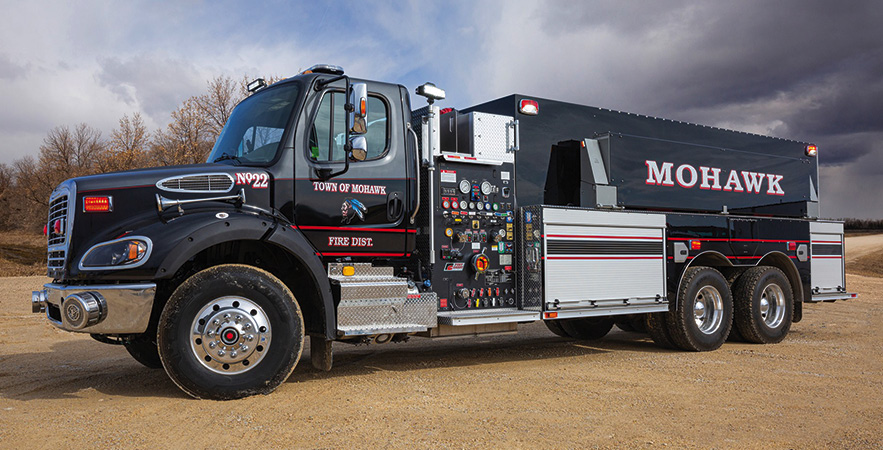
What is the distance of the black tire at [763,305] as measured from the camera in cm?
992

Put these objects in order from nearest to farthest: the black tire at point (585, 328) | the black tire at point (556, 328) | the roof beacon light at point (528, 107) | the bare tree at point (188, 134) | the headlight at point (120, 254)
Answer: the headlight at point (120, 254) → the roof beacon light at point (528, 107) → the black tire at point (585, 328) → the black tire at point (556, 328) → the bare tree at point (188, 134)

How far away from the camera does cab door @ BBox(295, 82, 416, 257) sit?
6441 millimetres

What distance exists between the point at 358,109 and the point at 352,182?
31.6 inches

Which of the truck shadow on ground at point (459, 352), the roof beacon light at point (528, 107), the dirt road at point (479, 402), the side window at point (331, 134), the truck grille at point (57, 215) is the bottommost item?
the truck shadow on ground at point (459, 352)

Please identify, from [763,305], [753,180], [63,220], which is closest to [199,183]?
[63,220]

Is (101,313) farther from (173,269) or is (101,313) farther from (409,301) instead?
(409,301)

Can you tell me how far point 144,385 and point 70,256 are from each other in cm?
156

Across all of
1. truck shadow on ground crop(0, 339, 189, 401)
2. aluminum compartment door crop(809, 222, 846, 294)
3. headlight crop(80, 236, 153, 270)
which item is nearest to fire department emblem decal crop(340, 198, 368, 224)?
headlight crop(80, 236, 153, 270)

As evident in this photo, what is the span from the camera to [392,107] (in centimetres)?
704

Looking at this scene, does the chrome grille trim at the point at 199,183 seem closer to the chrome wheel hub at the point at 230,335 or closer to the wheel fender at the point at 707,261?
the chrome wheel hub at the point at 230,335

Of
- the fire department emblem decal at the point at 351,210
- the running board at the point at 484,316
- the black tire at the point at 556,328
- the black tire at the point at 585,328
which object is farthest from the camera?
the black tire at the point at 556,328

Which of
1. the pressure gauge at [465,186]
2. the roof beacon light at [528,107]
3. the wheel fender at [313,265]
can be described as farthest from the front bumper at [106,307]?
the roof beacon light at [528,107]

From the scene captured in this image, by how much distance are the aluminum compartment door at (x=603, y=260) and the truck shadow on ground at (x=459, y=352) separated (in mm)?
907

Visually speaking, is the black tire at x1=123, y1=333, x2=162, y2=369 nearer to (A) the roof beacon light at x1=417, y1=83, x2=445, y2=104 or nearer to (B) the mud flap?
(B) the mud flap
